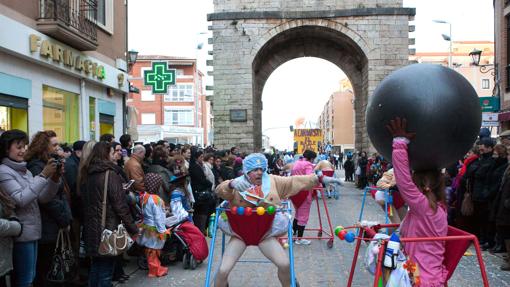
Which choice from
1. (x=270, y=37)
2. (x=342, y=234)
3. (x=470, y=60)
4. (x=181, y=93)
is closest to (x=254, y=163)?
(x=342, y=234)

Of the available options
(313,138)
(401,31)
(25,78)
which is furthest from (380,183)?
(313,138)

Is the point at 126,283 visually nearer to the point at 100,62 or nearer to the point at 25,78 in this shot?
the point at 25,78

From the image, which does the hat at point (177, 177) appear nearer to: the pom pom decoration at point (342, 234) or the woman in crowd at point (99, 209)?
the woman in crowd at point (99, 209)

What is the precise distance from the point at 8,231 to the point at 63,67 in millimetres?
8998

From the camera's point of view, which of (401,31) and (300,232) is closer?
(300,232)

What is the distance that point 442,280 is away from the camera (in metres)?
3.99

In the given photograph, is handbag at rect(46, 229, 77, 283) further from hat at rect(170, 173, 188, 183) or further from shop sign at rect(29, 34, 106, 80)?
shop sign at rect(29, 34, 106, 80)

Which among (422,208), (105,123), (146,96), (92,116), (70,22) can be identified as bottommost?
(422,208)

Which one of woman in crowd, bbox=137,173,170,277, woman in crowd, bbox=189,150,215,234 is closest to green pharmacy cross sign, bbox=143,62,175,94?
woman in crowd, bbox=189,150,215,234

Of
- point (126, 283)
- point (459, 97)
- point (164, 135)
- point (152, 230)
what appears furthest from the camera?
point (164, 135)

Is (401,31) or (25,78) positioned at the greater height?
(401,31)

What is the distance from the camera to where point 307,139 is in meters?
36.0

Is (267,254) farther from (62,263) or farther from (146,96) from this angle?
(146,96)

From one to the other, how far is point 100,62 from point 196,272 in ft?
31.2
